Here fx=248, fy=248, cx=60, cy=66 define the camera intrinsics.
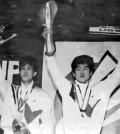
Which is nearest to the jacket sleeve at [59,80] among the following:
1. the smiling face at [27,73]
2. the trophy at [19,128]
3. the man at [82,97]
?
the man at [82,97]

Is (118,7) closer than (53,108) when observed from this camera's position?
No

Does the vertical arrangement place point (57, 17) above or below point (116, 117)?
above

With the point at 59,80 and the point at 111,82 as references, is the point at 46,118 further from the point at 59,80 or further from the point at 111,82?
the point at 111,82

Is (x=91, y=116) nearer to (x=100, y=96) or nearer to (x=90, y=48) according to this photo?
(x=100, y=96)

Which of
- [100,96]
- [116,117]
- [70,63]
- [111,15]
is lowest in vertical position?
[116,117]

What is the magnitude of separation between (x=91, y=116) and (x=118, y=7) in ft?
2.25

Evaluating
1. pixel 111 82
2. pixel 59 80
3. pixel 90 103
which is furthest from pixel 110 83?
pixel 59 80

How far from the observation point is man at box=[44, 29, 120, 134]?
4.37ft

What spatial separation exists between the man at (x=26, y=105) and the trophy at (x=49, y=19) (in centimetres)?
12

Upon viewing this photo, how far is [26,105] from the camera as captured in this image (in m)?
1.40

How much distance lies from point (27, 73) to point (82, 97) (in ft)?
1.15

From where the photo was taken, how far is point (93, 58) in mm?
1440

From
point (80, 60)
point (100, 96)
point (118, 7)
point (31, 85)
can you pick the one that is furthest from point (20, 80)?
point (118, 7)

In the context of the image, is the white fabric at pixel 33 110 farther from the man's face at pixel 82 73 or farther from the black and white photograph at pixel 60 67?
the man's face at pixel 82 73
